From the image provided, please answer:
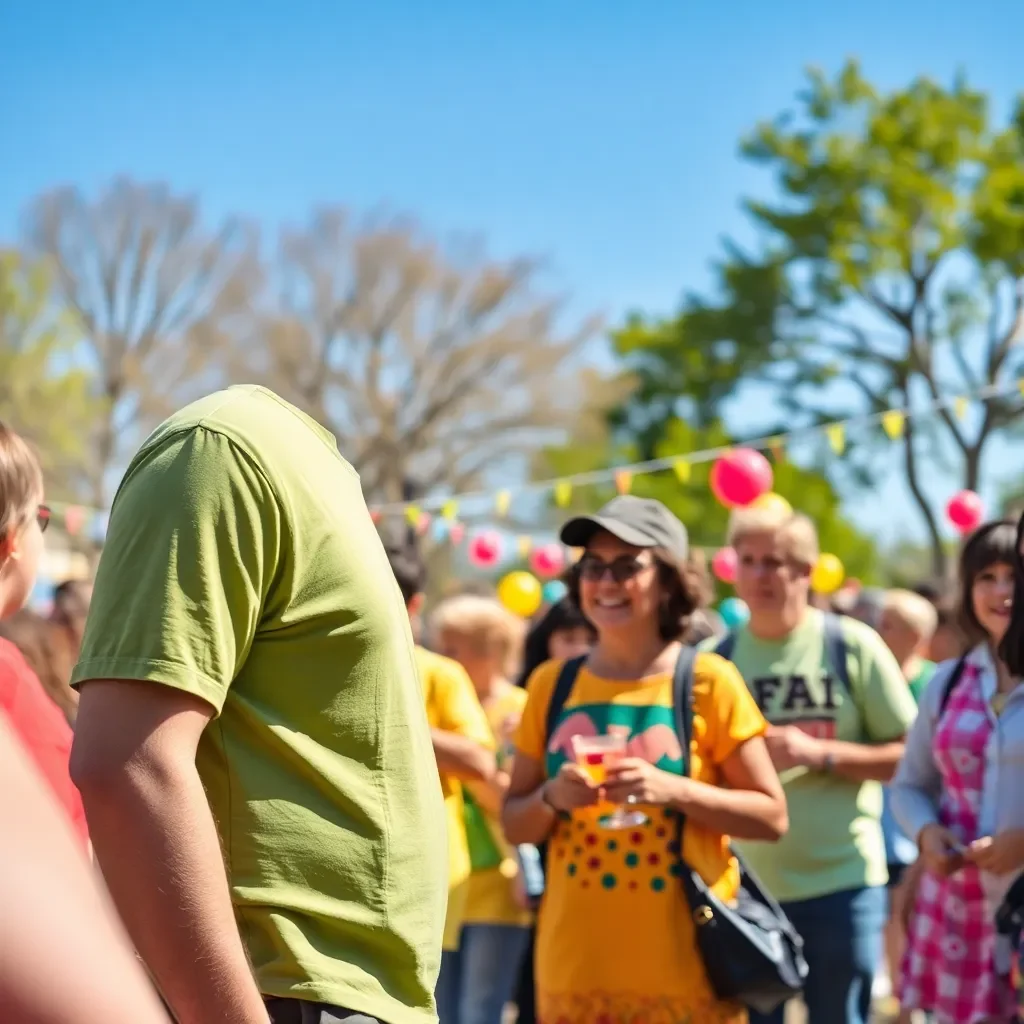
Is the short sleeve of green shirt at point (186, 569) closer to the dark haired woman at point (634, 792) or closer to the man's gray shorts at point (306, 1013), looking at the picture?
the man's gray shorts at point (306, 1013)

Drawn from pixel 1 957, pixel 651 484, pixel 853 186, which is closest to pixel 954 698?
pixel 1 957

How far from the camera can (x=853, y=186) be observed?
93.1ft

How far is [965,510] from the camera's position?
30.3 ft

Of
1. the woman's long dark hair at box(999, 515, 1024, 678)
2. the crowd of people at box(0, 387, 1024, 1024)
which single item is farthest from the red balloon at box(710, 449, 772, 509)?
the woman's long dark hair at box(999, 515, 1024, 678)

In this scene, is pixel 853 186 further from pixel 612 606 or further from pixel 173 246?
pixel 612 606

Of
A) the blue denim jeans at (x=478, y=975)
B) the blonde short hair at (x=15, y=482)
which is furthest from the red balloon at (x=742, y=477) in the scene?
the blonde short hair at (x=15, y=482)

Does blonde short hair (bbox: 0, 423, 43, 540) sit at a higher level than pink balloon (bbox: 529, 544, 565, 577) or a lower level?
lower

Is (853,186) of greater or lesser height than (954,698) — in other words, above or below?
above

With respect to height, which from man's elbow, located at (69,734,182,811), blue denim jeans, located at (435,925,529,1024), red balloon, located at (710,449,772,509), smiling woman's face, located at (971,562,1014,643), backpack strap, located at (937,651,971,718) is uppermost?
red balloon, located at (710,449,772,509)

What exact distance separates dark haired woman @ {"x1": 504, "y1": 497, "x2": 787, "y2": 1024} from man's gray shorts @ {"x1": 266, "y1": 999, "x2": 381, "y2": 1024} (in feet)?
5.50

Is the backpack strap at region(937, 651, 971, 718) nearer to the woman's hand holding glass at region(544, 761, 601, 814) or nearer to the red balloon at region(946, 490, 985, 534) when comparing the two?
the woman's hand holding glass at region(544, 761, 601, 814)

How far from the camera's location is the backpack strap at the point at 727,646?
14.7 ft

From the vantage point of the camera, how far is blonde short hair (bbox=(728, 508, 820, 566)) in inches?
175

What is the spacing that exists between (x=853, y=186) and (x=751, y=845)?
85.4 feet
